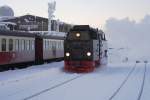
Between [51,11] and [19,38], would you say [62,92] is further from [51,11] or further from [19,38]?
[51,11]

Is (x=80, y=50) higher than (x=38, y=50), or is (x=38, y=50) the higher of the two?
(x=80, y=50)

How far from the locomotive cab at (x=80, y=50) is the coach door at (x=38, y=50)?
938cm

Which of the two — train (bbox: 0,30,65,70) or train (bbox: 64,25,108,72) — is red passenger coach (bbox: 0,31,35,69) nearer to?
train (bbox: 0,30,65,70)

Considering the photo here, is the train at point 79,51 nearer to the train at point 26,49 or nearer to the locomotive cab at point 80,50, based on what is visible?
the locomotive cab at point 80,50

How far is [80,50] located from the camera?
87.7 ft

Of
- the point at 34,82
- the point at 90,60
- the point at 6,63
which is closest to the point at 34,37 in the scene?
the point at 6,63

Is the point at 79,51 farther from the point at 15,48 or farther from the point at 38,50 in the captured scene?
the point at 38,50

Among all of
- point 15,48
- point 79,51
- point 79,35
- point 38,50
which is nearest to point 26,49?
point 15,48

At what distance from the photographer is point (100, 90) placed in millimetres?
16297

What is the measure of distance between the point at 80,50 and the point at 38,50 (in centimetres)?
1066

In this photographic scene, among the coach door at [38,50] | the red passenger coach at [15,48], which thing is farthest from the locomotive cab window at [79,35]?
the coach door at [38,50]

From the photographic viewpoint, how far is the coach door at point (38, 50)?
36219 millimetres

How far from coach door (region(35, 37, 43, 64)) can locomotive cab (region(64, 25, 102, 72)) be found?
9377 millimetres

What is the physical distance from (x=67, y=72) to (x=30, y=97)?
39.2ft
